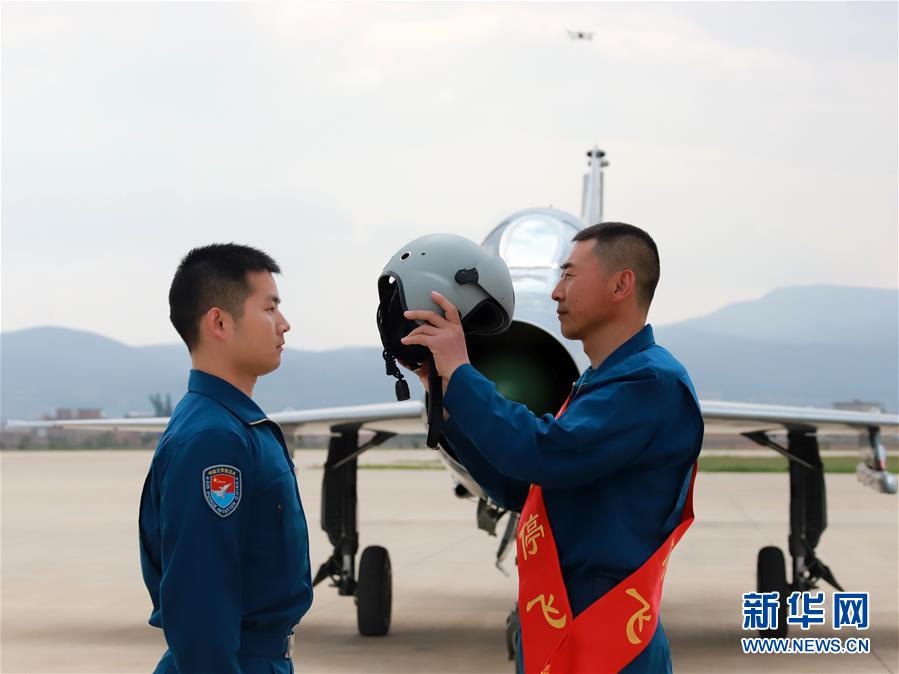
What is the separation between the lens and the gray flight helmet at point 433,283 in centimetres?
325

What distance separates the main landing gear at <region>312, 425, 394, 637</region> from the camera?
1145cm

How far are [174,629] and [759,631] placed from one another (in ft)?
31.5

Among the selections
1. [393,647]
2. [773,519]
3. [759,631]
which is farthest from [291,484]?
[773,519]

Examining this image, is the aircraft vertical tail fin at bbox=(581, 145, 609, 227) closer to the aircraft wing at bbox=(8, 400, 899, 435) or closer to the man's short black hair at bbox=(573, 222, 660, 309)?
the aircraft wing at bbox=(8, 400, 899, 435)

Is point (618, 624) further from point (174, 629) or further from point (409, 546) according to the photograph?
point (409, 546)

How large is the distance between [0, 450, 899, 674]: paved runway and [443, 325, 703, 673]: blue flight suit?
251 inches

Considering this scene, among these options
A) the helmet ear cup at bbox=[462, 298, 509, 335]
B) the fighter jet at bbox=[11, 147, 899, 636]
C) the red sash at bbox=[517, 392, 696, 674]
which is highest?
the helmet ear cup at bbox=[462, 298, 509, 335]

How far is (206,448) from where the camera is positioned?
10.4ft

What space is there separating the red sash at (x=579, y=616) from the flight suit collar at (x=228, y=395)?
0.79 meters

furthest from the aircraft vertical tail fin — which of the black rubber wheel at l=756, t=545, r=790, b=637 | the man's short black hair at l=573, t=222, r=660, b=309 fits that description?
the man's short black hair at l=573, t=222, r=660, b=309

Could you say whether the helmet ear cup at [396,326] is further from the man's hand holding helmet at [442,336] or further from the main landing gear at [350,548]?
the main landing gear at [350,548]

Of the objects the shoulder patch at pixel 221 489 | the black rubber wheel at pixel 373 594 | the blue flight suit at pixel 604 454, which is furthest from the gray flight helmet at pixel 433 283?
the black rubber wheel at pixel 373 594

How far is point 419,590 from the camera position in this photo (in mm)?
15305

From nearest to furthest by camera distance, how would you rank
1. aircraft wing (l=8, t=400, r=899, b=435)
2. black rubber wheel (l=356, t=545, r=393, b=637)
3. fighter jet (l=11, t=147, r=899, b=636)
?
aircraft wing (l=8, t=400, r=899, b=435), fighter jet (l=11, t=147, r=899, b=636), black rubber wheel (l=356, t=545, r=393, b=637)
